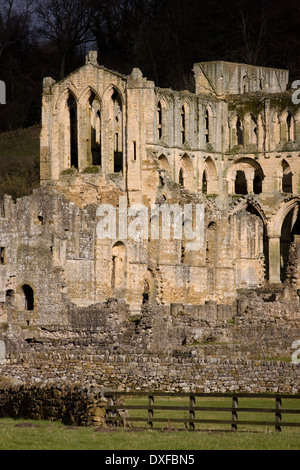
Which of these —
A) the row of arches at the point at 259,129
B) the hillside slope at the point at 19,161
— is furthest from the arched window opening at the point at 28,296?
the row of arches at the point at 259,129

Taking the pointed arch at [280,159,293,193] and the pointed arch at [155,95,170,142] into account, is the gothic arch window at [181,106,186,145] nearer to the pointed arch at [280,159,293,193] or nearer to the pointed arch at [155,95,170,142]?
the pointed arch at [155,95,170,142]

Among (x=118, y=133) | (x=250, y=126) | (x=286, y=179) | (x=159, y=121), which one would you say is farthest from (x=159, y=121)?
(x=286, y=179)

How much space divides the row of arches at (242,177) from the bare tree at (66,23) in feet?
55.9

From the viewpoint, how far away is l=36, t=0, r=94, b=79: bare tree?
87.1 meters

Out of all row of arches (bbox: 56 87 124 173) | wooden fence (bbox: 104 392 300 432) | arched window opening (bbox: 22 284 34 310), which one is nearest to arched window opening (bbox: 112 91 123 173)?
row of arches (bbox: 56 87 124 173)

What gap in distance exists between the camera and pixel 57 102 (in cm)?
6650

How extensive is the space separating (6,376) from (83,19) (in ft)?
171

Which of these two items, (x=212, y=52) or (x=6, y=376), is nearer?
(x=6, y=376)

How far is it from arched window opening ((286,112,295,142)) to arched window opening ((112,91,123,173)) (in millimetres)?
8543

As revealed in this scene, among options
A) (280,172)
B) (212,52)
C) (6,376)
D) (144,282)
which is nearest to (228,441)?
(6,376)

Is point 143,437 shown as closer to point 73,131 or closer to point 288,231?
point 73,131

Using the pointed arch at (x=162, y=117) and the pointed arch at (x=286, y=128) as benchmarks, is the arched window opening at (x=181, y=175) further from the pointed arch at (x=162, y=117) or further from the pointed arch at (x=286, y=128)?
the pointed arch at (x=286, y=128)
